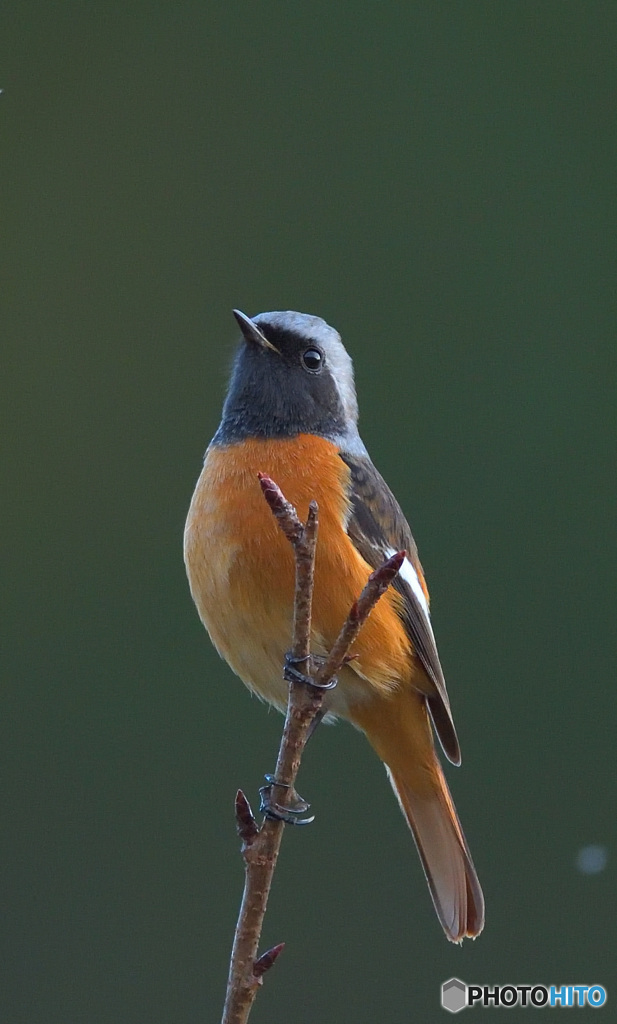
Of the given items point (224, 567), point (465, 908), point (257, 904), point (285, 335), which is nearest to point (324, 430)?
point (285, 335)

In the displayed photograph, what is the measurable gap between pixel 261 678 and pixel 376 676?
0.30 m

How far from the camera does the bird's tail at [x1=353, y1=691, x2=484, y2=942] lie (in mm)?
3215

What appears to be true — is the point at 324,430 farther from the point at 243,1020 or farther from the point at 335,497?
the point at 243,1020

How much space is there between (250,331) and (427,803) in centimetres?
147

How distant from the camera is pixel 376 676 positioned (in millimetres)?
3018

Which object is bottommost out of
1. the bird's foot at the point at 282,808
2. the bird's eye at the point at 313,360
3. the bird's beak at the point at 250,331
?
the bird's foot at the point at 282,808

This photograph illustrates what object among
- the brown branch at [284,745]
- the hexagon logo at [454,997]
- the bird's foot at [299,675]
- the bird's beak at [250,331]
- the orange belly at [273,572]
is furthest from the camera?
the hexagon logo at [454,997]

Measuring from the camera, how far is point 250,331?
10.6 feet

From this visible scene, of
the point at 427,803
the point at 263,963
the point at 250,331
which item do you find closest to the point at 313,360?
the point at 250,331

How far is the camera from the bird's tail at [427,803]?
127 inches

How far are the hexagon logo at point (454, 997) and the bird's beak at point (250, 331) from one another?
202cm

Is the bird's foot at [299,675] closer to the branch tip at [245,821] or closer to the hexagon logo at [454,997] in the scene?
the branch tip at [245,821]

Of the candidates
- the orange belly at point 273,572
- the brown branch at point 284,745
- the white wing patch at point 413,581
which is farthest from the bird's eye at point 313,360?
the brown branch at point 284,745

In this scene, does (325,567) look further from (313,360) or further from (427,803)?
(427,803)
